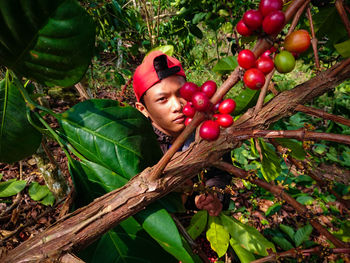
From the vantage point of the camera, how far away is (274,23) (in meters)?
0.32

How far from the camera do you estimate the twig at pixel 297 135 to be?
381 millimetres

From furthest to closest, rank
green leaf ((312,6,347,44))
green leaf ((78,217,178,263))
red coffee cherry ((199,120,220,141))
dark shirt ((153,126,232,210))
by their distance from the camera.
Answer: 1. dark shirt ((153,126,232,210))
2. green leaf ((312,6,347,44))
3. green leaf ((78,217,178,263))
4. red coffee cherry ((199,120,220,141))

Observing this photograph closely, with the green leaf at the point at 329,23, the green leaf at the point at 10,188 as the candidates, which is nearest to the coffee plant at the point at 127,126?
the green leaf at the point at 329,23

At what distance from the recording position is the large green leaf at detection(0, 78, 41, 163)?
633mm

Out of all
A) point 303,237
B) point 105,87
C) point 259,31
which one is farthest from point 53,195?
point 105,87

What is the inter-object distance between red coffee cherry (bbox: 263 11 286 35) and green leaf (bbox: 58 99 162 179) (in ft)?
1.35

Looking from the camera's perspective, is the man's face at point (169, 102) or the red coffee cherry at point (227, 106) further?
the man's face at point (169, 102)

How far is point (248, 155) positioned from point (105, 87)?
11.8 ft

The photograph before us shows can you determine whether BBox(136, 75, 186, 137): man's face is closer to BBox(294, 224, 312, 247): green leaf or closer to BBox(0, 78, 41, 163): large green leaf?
BBox(0, 78, 41, 163): large green leaf

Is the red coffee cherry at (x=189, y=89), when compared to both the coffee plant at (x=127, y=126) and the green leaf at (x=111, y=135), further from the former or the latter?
the green leaf at (x=111, y=135)

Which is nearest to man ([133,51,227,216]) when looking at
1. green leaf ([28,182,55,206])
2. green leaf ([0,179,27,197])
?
green leaf ([0,179,27,197])

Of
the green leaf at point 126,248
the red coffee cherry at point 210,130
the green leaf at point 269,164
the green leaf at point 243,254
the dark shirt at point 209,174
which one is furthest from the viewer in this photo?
the dark shirt at point 209,174

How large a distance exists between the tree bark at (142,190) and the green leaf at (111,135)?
81mm

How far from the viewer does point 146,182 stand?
485mm
